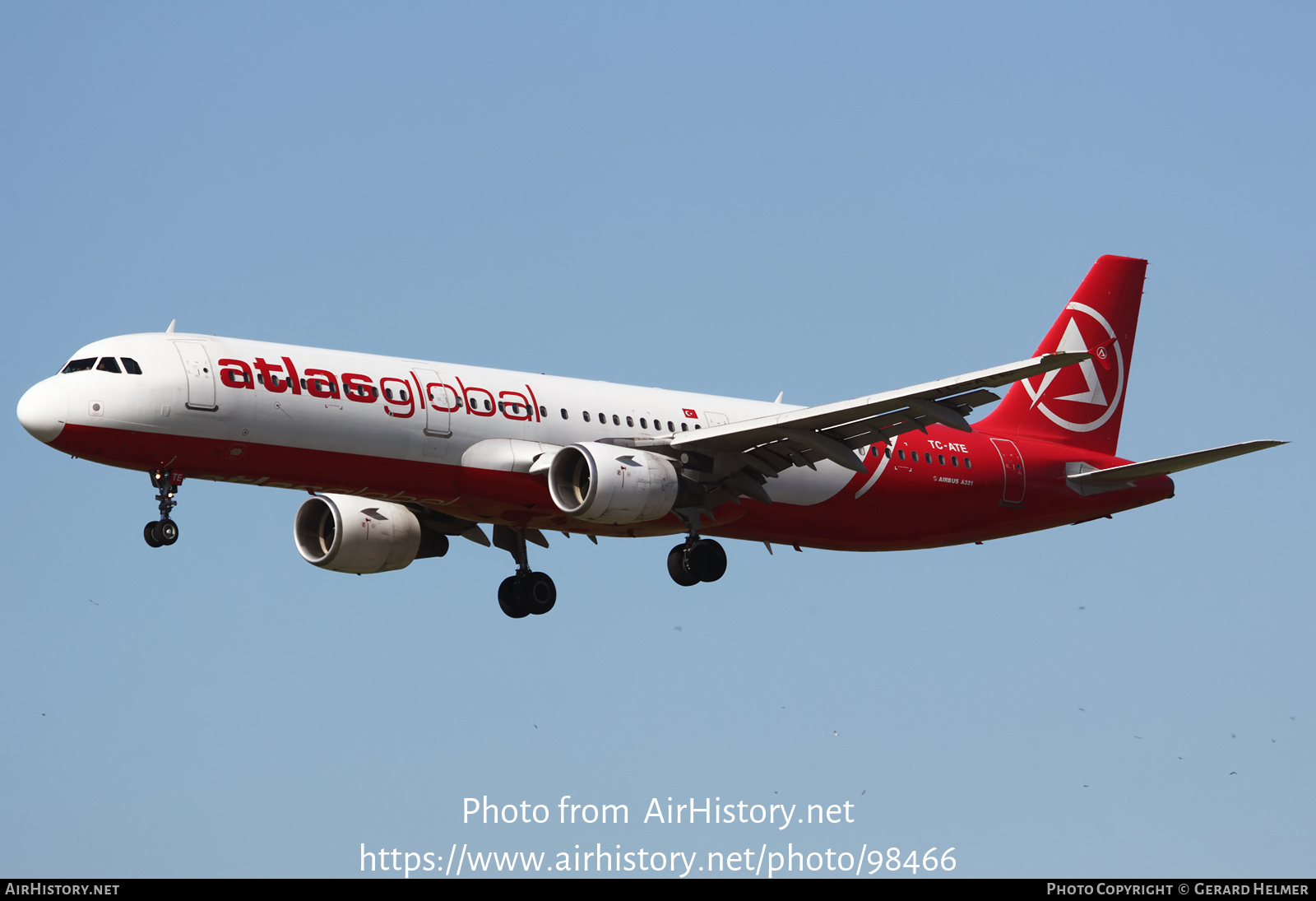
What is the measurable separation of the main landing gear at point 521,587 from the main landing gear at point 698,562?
4.48 metres

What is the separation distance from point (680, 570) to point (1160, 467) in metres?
12.4

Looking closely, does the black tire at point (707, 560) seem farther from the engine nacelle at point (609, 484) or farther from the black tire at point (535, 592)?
the black tire at point (535, 592)

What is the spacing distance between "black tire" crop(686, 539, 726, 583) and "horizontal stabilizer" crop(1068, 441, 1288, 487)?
10925 millimetres

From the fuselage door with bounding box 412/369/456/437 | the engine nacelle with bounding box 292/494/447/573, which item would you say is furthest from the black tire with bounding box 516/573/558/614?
the fuselage door with bounding box 412/369/456/437

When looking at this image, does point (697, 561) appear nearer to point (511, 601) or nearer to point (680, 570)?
point (680, 570)

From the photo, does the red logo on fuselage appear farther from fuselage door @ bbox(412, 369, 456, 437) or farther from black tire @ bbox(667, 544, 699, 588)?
black tire @ bbox(667, 544, 699, 588)

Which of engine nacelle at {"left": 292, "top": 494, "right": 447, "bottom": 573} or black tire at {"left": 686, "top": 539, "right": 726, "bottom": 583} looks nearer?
black tire at {"left": 686, "top": 539, "right": 726, "bottom": 583}

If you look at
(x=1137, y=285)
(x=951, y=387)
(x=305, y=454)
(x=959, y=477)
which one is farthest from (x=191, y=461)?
(x=1137, y=285)

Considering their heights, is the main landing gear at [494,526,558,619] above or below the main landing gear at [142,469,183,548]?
above

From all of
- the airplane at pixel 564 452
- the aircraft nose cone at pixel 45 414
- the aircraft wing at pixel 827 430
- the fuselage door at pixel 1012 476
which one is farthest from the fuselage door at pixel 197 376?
the fuselage door at pixel 1012 476

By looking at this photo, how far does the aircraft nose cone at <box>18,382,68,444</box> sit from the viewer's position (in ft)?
116

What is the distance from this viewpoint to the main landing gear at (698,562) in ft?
135

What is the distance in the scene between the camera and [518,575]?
44500 mm

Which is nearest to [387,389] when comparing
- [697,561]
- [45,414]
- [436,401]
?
[436,401]
